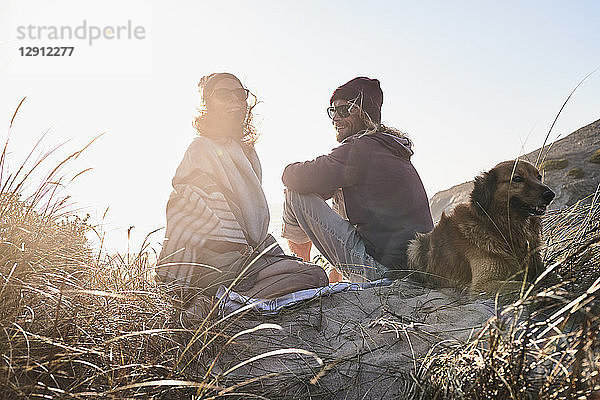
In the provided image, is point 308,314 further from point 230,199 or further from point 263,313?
point 230,199

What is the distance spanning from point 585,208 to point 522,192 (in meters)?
0.39

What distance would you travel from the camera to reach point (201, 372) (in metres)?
2.25

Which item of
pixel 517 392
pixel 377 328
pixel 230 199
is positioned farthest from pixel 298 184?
pixel 517 392

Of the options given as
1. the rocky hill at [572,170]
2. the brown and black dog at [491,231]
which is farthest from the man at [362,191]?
the rocky hill at [572,170]

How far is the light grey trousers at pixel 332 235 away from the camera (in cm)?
433

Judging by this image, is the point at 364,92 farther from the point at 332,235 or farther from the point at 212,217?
the point at 212,217

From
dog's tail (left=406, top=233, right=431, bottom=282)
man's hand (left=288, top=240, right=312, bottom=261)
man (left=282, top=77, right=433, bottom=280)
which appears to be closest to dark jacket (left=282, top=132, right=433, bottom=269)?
man (left=282, top=77, right=433, bottom=280)

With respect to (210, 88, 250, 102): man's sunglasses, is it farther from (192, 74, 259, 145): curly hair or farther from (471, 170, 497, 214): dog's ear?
(471, 170, 497, 214): dog's ear

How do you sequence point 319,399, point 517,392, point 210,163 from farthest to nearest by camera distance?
point 210,163 < point 319,399 < point 517,392

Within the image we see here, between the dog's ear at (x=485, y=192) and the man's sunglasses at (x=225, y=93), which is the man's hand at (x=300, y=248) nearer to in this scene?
the man's sunglasses at (x=225, y=93)

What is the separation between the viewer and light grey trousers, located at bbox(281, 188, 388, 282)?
4.33m

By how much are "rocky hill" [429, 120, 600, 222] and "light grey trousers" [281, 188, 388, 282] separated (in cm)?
579

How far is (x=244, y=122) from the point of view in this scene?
4359mm

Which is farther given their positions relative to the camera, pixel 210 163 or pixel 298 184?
pixel 298 184
